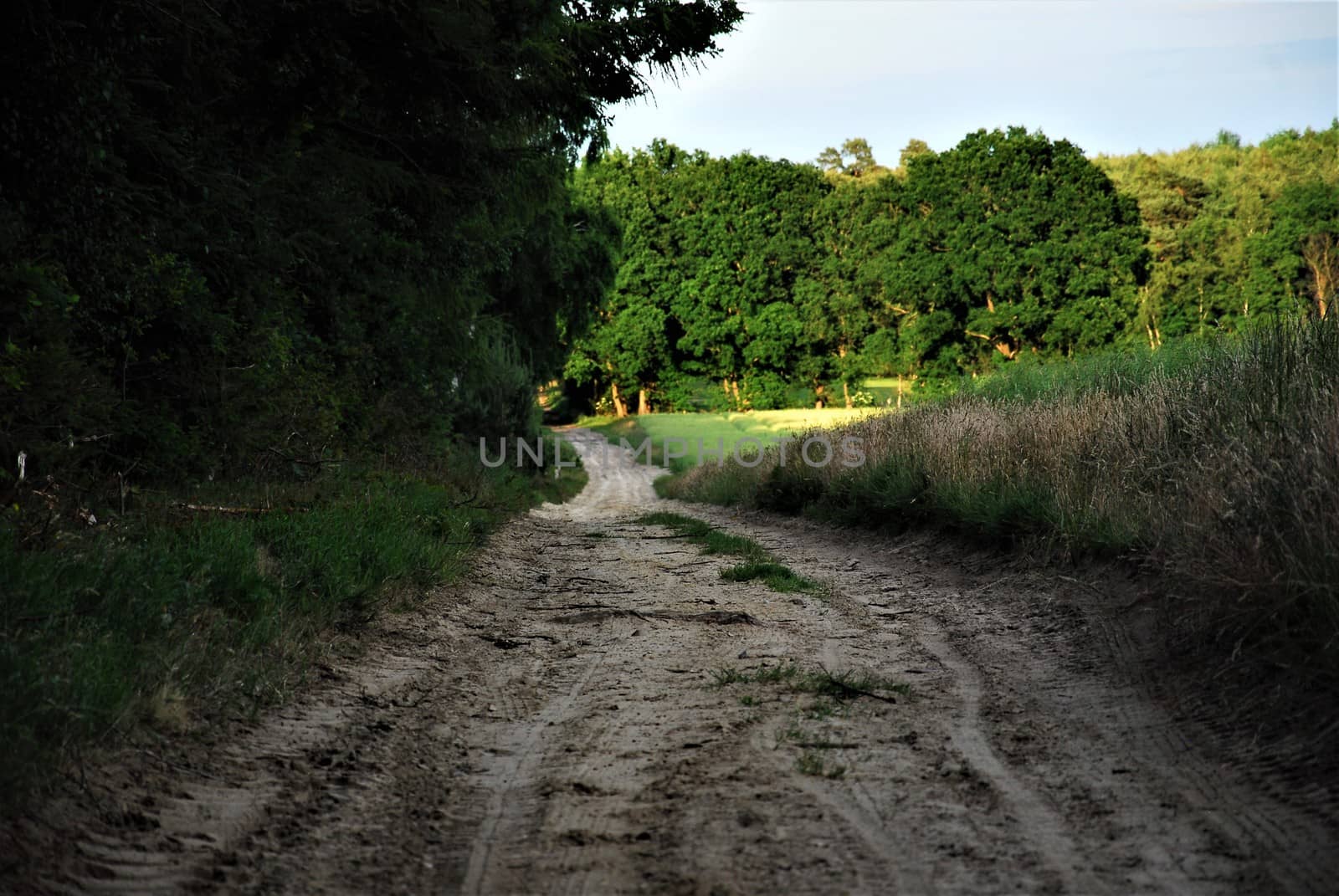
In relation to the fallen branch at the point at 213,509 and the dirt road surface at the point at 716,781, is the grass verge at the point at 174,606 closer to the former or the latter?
the fallen branch at the point at 213,509

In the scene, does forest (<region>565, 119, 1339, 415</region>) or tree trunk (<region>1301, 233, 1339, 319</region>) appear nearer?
tree trunk (<region>1301, 233, 1339, 319</region>)

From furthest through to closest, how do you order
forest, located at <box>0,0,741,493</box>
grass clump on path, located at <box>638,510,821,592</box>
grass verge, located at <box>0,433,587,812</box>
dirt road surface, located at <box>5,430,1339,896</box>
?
grass clump on path, located at <box>638,510,821,592</box>
forest, located at <box>0,0,741,493</box>
grass verge, located at <box>0,433,587,812</box>
dirt road surface, located at <box>5,430,1339,896</box>

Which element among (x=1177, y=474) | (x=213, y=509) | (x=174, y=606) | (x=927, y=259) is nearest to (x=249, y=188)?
(x=213, y=509)

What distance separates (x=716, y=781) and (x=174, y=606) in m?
3.04

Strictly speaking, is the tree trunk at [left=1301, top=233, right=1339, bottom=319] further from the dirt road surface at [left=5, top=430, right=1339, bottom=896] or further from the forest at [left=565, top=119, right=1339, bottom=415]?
the dirt road surface at [left=5, top=430, right=1339, bottom=896]

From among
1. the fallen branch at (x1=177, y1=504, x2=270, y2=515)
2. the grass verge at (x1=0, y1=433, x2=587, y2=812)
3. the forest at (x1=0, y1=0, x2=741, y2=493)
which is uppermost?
the forest at (x1=0, y1=0, x2=741, y2=493)

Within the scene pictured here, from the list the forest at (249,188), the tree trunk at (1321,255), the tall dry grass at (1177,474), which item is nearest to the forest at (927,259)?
the tree trunk at (1321,255)

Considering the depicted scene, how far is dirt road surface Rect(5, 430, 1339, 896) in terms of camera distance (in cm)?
312

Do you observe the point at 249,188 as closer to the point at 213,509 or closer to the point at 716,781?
the point at 213,509

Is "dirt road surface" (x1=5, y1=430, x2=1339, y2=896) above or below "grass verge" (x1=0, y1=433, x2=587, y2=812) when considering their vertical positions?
below

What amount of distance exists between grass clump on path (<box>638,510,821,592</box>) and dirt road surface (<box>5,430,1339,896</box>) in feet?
6.34

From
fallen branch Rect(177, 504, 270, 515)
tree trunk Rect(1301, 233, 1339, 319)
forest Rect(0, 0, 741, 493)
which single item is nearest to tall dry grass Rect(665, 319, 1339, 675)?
forest Rect(0, 0, 741, 493)

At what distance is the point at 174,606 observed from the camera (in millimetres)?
5105

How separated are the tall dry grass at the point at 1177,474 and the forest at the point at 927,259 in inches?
1151
